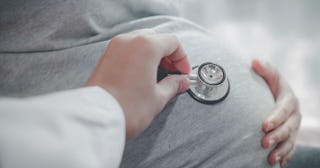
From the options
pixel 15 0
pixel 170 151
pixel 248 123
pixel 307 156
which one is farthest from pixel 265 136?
pixel 15 0

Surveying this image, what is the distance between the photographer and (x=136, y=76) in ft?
1.59

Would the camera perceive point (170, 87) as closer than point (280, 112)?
Yes

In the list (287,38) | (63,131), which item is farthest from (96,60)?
(287,38)

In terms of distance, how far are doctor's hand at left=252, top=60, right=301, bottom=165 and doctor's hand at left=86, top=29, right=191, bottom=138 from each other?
20cm

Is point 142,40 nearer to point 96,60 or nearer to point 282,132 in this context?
point 96,60

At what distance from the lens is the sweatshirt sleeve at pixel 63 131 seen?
1.20 ft

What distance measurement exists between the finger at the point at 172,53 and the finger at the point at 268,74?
17 centimetres

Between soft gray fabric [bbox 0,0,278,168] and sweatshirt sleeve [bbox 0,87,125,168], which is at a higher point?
sweatshirt sleeve [bbox 0,87,125,168]

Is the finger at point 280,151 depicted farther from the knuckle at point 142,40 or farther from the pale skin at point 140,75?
the knuckle at point 142,40

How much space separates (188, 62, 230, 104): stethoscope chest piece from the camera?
61 centimetres

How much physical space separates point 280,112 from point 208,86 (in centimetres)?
15

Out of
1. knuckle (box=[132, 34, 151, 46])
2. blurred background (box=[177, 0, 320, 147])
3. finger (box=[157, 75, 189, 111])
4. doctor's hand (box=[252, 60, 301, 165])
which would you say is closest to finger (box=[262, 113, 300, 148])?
doctor's hand (box=[252, 60, 301, 165])

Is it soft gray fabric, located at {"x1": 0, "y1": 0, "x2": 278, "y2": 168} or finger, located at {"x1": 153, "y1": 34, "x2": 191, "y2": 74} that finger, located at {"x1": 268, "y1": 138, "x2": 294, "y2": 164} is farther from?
finger, located at {"x1": 153, "y1": 34, "x2": 191, "y2": 74}

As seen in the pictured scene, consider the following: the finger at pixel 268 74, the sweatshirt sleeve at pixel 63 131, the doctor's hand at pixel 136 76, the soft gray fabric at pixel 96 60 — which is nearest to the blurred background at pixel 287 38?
the finger at pixel 268 74
